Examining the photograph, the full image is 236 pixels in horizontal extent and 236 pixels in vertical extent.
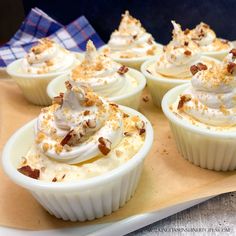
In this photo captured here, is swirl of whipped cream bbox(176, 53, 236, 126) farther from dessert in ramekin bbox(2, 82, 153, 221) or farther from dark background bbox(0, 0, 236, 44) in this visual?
dark background bbox(0, 0, 236, 44)

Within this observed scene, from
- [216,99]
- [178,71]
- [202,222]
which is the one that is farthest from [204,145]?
[178,71]

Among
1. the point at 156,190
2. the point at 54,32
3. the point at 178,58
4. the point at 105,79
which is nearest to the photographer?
the point at 156,190

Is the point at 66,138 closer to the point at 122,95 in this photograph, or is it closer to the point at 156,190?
the point at 156,190

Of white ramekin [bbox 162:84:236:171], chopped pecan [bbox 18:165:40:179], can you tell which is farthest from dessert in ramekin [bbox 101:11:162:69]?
chopped pecan [bbox 18:165:40:179]

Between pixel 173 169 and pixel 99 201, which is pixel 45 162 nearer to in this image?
pixel 99 201

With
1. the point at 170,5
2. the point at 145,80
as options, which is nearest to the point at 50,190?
the point at 145,80

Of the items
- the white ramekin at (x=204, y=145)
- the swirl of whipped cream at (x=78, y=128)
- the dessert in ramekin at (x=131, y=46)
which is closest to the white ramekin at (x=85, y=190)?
the swirl of whipped cream at (x=78, y=128)

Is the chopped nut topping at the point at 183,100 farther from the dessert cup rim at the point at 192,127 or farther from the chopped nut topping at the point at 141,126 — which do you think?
the chopped nut topping at the point at 141,126
